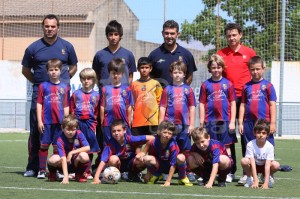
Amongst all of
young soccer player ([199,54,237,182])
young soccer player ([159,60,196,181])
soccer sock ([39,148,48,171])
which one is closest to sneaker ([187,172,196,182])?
young soccer player ([159,60,196,181])

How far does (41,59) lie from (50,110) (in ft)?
2.23

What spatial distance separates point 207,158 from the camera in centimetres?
946

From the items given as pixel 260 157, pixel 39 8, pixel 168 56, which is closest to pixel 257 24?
pixel 39 8

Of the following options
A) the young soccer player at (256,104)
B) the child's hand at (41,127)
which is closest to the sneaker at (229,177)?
the young soccer player at (256,104)

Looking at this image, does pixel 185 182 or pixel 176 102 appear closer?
→ pixel 185 182

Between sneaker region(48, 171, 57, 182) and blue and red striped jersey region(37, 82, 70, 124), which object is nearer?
sneaker region(48, 171, 57, 182)

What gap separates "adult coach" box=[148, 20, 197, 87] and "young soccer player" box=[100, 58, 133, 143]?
1.89 feet

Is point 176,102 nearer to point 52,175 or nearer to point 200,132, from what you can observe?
point 200,132

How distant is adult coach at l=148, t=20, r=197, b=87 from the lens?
1034cm

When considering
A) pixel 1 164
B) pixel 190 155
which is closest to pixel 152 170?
pixel 190 155

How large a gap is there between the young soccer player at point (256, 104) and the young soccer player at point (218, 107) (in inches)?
5.4

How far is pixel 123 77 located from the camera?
34.2 feet

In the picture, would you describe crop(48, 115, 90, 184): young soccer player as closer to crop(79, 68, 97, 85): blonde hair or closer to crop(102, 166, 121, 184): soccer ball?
crop(102, 166, 121, 184): soccer ball

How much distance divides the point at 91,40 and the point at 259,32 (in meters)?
7.50
